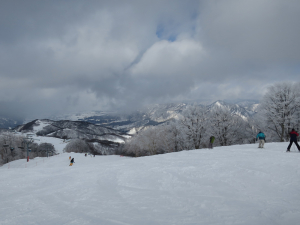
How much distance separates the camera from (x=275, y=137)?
40.0 metres

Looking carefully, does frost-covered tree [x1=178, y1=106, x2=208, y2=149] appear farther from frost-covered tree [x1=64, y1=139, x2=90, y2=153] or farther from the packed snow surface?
frost-covered tree [x1=64, y1=139, x2=90, y2=153]

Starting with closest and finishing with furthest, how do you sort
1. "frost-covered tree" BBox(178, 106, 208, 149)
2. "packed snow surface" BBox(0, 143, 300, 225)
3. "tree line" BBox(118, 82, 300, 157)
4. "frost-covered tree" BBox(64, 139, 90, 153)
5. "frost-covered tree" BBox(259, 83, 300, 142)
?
"packed snow surface" BBox(0, 143, 300, 225) → "frost-covered tree" BBox(259, 83, 300, 142) → "tree line" BBox(118, 82, 300, 157) → "frost-covered tree" BBox(178, 106, 208, 149) → "frost-covered tree" BBox(64, 139, 90, 153)

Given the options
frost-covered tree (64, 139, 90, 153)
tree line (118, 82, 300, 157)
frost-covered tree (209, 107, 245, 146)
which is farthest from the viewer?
frost-covered tree (64, 139, 90, 153)

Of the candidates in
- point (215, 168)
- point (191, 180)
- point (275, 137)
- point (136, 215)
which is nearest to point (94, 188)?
point (136, 215)

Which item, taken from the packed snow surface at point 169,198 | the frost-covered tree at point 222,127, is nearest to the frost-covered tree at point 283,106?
the frost-covered tree at point 222,127

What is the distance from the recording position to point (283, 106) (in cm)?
3172

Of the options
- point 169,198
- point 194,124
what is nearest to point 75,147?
point 194,124

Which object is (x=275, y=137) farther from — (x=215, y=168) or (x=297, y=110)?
(x=215, y=168)

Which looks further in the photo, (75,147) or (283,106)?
(75,147)

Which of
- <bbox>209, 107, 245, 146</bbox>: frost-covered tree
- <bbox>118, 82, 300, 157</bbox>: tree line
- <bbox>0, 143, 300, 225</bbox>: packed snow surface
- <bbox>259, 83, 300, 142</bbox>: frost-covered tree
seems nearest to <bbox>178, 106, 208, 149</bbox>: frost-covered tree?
<bbox>118, 82, 300, 157</bbox>: tree line

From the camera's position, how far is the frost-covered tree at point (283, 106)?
102 feet

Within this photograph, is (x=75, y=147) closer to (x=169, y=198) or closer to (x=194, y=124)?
(x=194, y=124)

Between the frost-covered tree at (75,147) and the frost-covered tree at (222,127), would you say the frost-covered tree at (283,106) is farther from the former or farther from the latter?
the frost-covered tree at (75,147)

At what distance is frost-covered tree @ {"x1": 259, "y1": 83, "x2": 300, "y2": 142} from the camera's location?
31.1 m
